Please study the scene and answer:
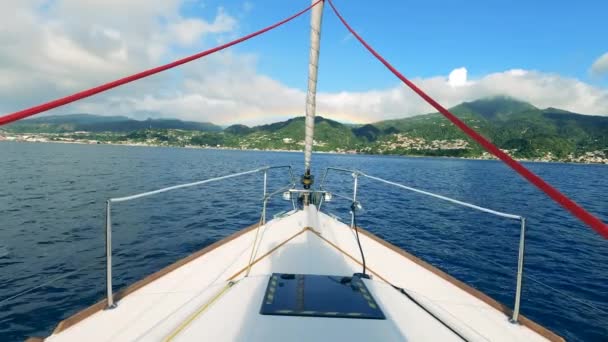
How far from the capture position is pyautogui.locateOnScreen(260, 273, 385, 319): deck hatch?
6.55ft

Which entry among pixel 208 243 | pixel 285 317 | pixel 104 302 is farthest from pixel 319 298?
pixel 208 243

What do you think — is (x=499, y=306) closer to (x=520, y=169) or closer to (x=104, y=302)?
(x=520, y=169)

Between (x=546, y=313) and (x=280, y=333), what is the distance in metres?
8.48

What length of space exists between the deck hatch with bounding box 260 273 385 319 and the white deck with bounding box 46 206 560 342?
2.3 inches

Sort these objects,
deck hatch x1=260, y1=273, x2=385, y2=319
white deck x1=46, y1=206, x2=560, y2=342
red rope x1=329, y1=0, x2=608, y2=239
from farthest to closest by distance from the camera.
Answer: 1. deck hatch x1=260, y1=273, x2=385, y2=319
2. white deck x1=46, y1=206, x2=560, y2=342
3. red rope x1=329, y1=0, x2=608, y2=239

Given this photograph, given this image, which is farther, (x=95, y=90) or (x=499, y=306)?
(x=499, y=306)

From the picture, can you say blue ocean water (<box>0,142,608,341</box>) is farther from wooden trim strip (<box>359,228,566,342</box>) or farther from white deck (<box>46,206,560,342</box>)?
white deck (<box>46,206,560,342</box>)

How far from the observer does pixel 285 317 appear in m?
1.95

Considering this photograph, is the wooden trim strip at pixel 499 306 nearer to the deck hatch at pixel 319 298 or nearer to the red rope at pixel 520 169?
the red rope at pixel 520 169

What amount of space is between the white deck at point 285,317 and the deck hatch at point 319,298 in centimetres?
6

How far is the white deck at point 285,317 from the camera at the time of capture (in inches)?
72.7

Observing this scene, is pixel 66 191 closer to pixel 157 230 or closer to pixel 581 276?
pixel 157 230

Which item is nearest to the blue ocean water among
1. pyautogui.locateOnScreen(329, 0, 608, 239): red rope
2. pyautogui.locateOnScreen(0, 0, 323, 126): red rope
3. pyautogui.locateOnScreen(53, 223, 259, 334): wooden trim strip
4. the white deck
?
the white deck

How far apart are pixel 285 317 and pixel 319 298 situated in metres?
A: 0.36
